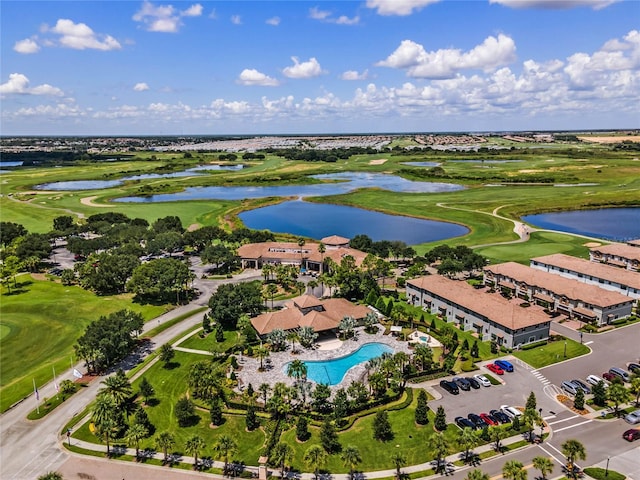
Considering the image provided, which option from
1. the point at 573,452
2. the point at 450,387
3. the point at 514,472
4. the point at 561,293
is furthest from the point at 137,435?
the point at 561,293

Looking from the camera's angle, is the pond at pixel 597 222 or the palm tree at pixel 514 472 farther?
the pond at pixel 597 222

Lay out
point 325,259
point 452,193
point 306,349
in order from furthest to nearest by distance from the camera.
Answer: point 452,193
point 325,259
point 306,349

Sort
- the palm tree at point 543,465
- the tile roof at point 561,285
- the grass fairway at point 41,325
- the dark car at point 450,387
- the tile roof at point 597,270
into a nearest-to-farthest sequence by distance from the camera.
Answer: the palm tree at point 543,465, the dark car at point 450,387, the grass fairway at point 41,325, the tile roof at point 561,285, the tile roof at point 597,270

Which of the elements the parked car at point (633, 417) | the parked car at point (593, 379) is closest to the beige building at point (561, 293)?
the parked car at point (593, 379)

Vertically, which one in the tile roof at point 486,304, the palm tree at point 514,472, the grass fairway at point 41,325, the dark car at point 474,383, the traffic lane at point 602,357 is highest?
the tile roof at point 486,304

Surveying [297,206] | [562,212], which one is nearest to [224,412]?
[297,206]

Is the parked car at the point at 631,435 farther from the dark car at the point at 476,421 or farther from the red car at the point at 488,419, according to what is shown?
the dark car at the point at 476,421

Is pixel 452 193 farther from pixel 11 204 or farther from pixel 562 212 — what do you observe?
pixel 11 204

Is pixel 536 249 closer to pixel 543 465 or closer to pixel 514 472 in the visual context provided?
pixel 543 465
